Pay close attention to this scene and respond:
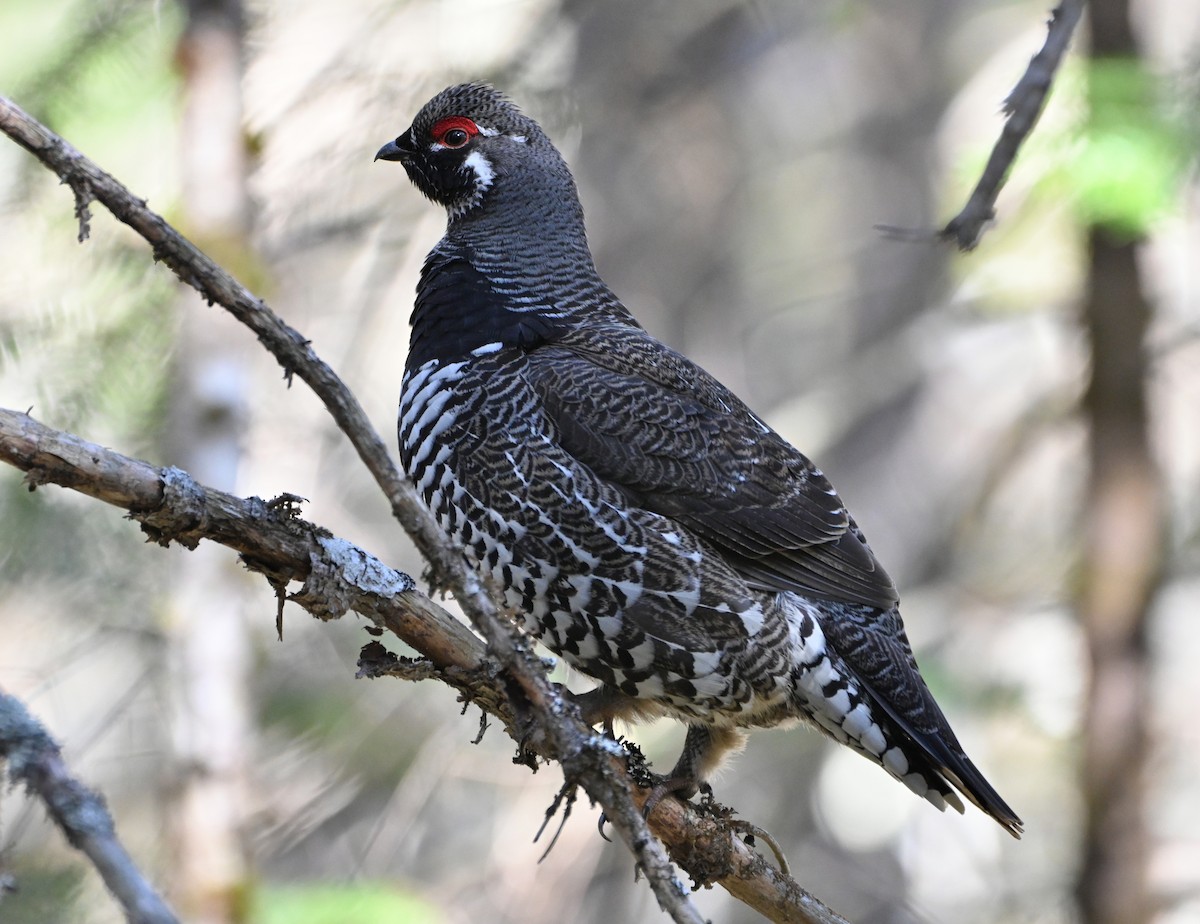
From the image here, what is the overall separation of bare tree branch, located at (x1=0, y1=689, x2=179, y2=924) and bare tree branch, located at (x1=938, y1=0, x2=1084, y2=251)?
1.88 metres

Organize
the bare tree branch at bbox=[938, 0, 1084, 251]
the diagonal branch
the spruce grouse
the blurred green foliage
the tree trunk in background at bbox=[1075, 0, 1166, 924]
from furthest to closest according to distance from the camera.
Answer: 1. the tree trunk in background at bbox=[1075, 0, 1166, 924]
2. the blurred green foliage
3. the spruce grouse
4. the diagonal branch
5. the bare tree branch at bbox=[938, 0, 1084, 251]

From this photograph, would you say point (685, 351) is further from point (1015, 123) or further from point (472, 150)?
point (1015, 123)

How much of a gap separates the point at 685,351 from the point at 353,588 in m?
8.25

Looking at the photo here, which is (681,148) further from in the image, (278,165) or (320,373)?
(320,373)

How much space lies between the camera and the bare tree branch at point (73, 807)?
5.35ft

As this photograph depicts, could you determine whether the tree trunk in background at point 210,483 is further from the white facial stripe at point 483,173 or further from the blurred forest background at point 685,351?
the white facial stripe at point 483,173

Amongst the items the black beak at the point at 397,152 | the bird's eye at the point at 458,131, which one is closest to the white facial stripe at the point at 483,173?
the bird's eye at the point at 458,131

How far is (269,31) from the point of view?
6902mm

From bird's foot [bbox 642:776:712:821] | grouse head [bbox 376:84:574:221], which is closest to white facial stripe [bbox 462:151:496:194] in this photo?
grouse head [bbox 376:84:574:221]

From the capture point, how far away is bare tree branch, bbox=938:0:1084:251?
2.55m

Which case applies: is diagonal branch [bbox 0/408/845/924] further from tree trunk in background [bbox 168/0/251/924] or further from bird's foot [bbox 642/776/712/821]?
tree trunk in background [bbox 168/0/251/924]

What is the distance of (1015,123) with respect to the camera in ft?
8.98

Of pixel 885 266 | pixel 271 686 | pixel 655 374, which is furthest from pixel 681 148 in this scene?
pixel 655 374

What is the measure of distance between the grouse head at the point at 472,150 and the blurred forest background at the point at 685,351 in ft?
3.35
